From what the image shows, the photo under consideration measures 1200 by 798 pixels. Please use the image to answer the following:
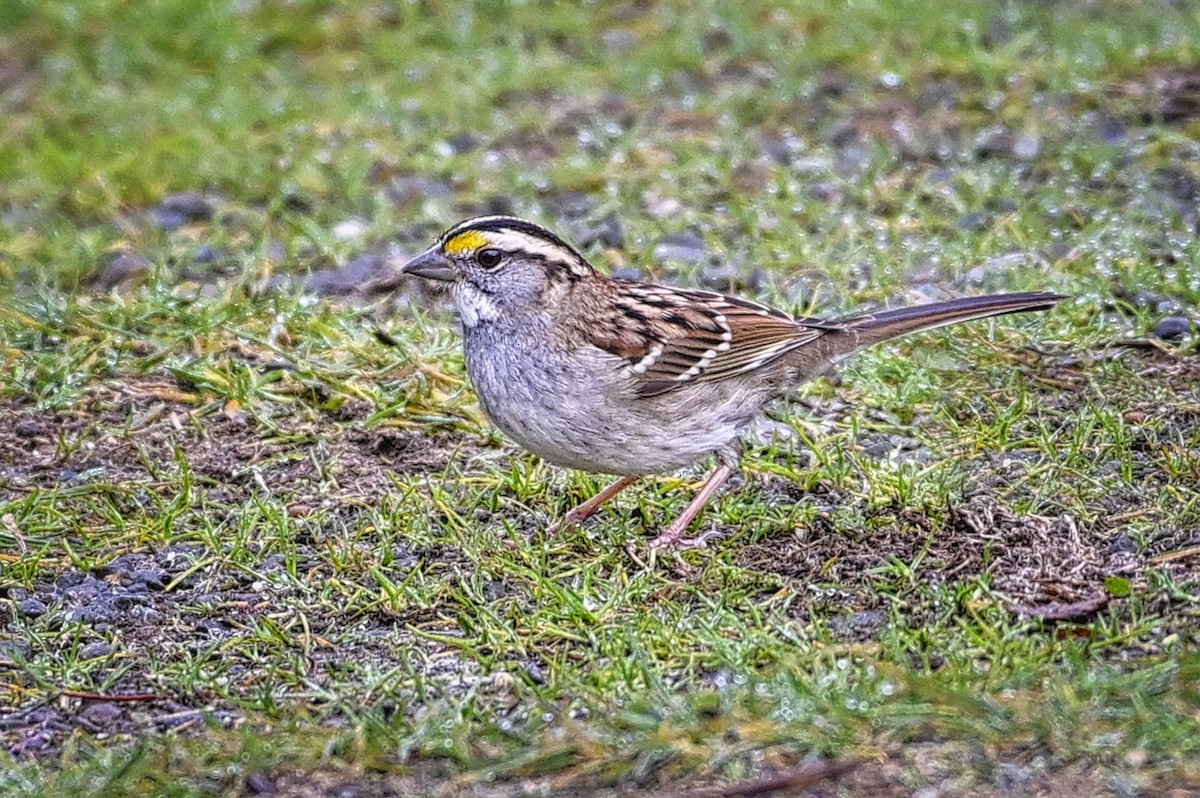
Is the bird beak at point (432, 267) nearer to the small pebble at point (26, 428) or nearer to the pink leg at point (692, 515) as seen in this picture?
the pink leg at point (692, 515)

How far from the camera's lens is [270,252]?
22.7 feet

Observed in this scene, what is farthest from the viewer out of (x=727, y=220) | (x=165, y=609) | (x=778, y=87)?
(x=778, y=87)

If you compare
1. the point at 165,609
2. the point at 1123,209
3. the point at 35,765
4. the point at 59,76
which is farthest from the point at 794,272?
the point at 59,76

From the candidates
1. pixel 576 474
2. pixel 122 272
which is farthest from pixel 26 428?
pixel 576 474

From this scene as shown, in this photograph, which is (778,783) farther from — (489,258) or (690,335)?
(489,258)

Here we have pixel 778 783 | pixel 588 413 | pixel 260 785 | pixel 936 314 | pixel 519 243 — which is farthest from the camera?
pixel 936 314

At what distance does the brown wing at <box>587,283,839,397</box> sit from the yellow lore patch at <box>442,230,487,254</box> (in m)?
A: 0.44

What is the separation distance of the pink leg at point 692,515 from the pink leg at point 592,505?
0.22 metres

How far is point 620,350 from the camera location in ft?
16.1

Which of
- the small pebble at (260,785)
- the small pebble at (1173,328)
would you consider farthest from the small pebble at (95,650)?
the small pebble at (1173,328)

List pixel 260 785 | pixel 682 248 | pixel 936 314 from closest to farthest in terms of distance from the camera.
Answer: pixel 260 785, pixel 936 314, pixel 682 248

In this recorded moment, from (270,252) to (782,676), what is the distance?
3.68 m

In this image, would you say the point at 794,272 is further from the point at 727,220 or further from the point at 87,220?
the point at 87,220

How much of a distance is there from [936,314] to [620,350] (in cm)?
104
